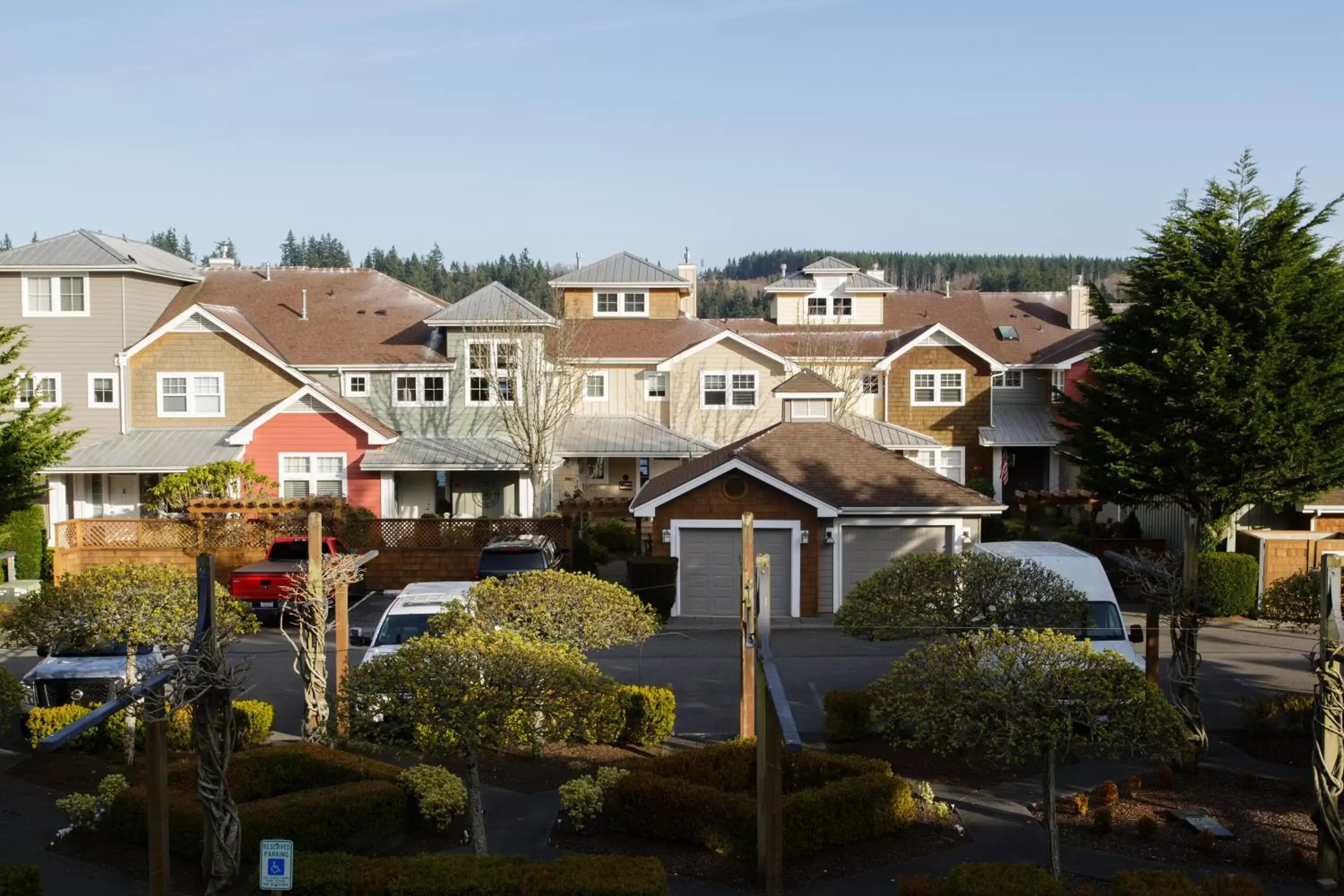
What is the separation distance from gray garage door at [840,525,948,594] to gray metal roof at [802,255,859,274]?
2525 centimetres

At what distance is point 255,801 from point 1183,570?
1334 cm

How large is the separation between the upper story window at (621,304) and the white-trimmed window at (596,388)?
15.4 ft

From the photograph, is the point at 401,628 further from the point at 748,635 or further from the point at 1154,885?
the point at 1154,885

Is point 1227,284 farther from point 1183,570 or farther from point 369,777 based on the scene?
point 369,777

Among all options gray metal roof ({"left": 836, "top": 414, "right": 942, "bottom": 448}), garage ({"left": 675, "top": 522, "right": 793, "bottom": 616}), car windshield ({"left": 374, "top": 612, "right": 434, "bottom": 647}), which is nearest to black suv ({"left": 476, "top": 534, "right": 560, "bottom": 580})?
garage ({"left": 675, "top": 522, "right": 793, "bottom": 616})

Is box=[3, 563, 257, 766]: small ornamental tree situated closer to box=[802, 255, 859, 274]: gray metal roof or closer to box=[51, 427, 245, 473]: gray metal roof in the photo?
box=[51, 427, 245, 473]: gray metal roof

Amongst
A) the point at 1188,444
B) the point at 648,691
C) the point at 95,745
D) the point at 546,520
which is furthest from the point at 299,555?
the point at 1188,444

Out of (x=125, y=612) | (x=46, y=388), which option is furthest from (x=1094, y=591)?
(x=46, y=388)

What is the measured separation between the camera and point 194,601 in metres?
15.8

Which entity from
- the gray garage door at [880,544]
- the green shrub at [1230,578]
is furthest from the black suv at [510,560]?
the green shrub at [1230,578]

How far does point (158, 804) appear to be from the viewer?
10289 millimetres

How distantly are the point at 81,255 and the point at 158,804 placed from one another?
3128 centimetres

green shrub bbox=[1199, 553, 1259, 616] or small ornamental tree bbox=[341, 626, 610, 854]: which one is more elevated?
small ornamental tree bbox=[341, 626, 610, 854]

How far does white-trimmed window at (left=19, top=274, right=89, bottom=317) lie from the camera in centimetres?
3606
